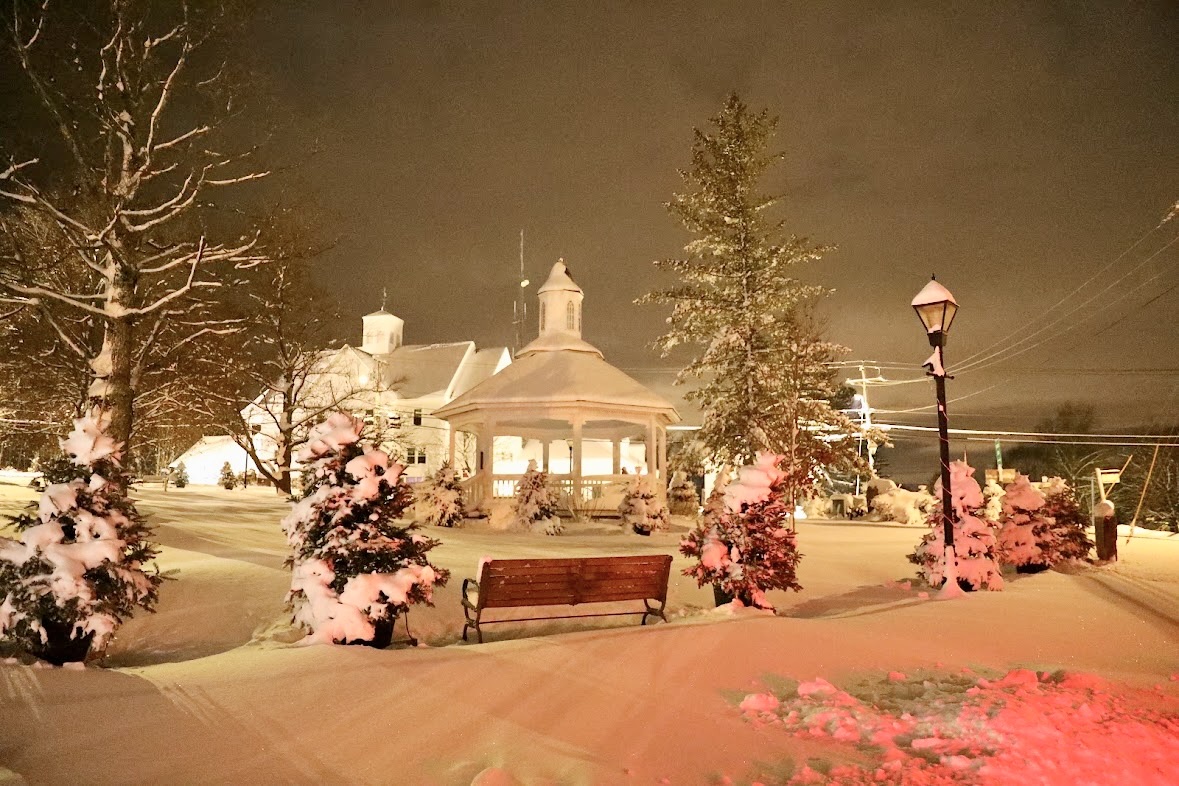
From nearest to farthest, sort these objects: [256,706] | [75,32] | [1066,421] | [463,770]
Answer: [463,770] < [256,706] < [75,32] < [1066,421]

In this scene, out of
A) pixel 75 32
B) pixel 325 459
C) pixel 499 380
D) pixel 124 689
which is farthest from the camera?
pixel 499 380

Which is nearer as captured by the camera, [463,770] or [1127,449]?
[463,770]

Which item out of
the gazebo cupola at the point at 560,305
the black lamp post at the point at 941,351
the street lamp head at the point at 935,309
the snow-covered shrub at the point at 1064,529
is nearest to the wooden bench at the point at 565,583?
the black lamp post at the point at 941,351

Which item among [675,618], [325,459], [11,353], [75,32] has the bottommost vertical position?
[675,618]

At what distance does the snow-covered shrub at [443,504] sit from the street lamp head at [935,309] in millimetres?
13352

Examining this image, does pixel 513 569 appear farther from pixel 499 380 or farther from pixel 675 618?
pixel 499 380

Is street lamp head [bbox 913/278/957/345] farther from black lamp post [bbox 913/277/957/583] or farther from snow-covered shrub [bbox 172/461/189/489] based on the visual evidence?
snow-covered shrub [bbox 172/461/189/489]

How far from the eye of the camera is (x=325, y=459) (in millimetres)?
7738

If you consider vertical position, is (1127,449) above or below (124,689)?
above

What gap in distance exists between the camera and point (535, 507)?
20.1 meters

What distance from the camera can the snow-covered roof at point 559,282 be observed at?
2670 centimetres

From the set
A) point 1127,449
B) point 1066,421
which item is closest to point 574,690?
point 1127,449

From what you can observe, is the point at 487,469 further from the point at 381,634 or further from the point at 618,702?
the point at 618,702

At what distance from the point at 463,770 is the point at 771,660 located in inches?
126
